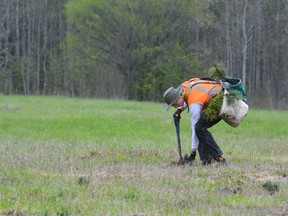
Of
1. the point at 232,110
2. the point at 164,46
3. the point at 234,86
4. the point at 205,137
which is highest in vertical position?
the point at 164,46

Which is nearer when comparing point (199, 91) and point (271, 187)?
point (271, 187)

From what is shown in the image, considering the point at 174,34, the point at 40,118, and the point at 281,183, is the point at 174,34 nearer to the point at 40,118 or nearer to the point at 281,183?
the point at 40,118

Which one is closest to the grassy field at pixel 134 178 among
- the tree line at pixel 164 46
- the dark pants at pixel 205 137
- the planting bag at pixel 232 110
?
the dark pants at pixel 205 137

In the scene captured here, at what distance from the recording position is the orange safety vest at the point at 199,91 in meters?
10.7

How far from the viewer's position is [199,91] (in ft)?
35.1

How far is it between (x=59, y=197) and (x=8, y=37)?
166 feet

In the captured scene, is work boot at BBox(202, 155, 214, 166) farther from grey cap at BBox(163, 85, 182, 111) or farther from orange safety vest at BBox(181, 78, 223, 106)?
grey cap at BBox(163, 85, 182, 111)

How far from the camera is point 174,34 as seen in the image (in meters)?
47.1

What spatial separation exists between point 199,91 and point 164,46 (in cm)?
3628

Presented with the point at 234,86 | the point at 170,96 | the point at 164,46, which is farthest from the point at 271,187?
the point at 164,46

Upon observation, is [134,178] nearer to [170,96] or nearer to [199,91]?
[170,96]

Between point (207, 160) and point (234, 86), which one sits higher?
point (234, 86)

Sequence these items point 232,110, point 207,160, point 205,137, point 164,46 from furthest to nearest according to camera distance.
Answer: point 164,46
point 207,160
point 205,137
point 232,110

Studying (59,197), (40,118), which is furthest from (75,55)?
(59,197)
